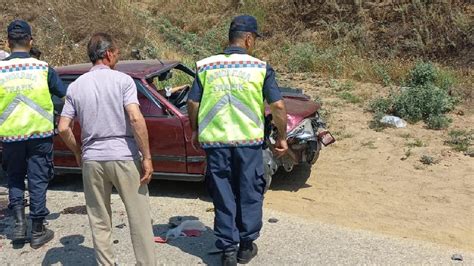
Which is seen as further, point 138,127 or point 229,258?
point 229,258

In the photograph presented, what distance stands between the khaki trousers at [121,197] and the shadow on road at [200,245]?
2.51 feet

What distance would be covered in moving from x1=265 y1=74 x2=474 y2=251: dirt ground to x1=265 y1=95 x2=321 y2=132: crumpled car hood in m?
0.91

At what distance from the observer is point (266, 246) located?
197 inches

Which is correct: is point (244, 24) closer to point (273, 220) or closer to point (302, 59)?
point (273, 220)

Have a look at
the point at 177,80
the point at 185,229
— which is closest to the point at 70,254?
the point at 185,229

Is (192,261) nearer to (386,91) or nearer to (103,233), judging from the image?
(103,233)

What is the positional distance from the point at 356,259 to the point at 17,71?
10.6 ft

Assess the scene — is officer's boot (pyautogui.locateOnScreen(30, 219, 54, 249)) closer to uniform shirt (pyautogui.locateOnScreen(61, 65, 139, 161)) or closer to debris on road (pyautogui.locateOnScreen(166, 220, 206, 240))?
debris on road (pyautogui.locateOnScreen(166, 220, 206, 240))

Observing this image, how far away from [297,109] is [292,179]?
1013 mm

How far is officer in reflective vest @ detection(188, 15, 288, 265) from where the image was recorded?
429 centimetres

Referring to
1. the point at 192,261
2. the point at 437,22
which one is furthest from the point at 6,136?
the point at 437,22

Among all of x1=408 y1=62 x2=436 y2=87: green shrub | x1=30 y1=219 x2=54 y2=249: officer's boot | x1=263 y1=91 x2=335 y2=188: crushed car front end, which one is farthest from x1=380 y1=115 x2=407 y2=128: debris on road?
x1=30 y1=219 x2=54 y2=249: officer's boot

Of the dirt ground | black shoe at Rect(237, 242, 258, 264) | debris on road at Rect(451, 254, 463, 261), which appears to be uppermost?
black shoe at Rect(237, 242, 258, 264)

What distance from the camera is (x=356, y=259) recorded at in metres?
4.68
